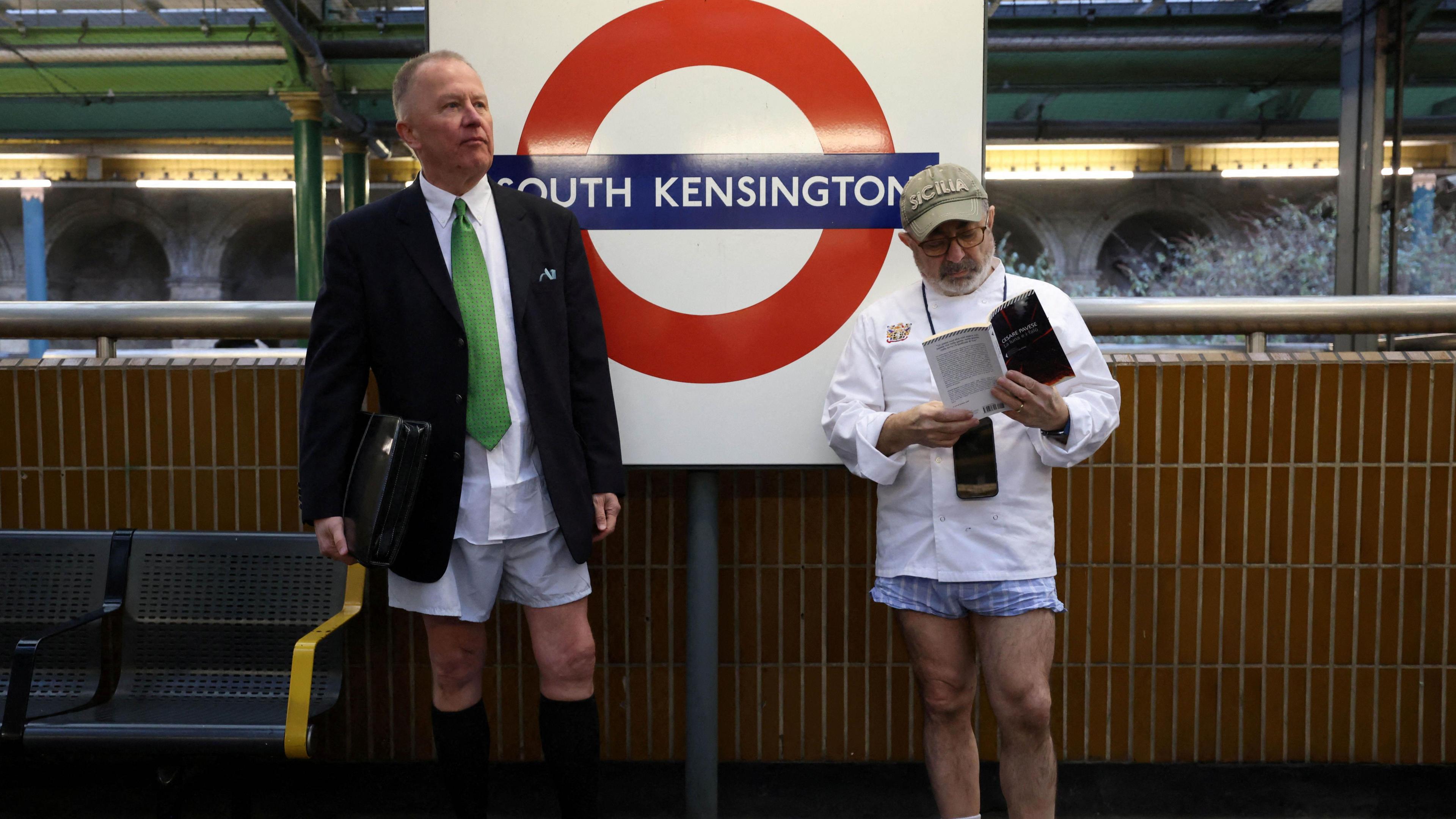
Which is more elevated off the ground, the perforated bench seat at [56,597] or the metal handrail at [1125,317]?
the metal handrail at [1125,317]

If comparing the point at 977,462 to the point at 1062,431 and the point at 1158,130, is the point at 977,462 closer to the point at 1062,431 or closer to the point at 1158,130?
the point at 1062,431

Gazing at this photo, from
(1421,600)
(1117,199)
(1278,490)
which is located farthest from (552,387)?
(1117,199)

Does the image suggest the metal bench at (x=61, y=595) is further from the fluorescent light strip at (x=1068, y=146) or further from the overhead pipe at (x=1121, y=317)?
the fluorescent light strip at (x=1068, y=146)

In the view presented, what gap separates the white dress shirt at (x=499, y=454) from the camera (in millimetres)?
1757

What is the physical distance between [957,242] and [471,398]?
3.14 ft

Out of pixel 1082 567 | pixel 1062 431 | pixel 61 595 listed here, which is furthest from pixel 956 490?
pixel 61 595

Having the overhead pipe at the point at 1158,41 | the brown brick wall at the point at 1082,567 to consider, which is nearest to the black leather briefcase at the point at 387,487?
the brown brick wall at the point at 1082,567

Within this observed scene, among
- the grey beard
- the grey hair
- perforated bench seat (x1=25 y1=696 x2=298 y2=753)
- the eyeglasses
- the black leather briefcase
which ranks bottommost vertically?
perforated bench seat (x1=25 y1=696 x2=298 y2=753)

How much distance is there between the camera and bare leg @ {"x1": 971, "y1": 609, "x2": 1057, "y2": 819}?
1761 millimetres

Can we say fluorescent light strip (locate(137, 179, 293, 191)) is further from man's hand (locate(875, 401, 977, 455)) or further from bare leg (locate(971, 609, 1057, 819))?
bare leg (locate(971, 609, 1057, 819))

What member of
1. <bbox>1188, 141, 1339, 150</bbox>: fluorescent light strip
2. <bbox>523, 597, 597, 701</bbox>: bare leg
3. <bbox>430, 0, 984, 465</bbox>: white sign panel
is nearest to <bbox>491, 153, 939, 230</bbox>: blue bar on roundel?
<bbox>430, 0, 984, 465</bbox>: white sign panel

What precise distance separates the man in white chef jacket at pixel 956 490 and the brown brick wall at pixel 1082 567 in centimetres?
52

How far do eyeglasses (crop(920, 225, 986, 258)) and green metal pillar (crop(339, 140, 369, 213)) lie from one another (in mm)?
10365

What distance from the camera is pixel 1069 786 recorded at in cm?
238
